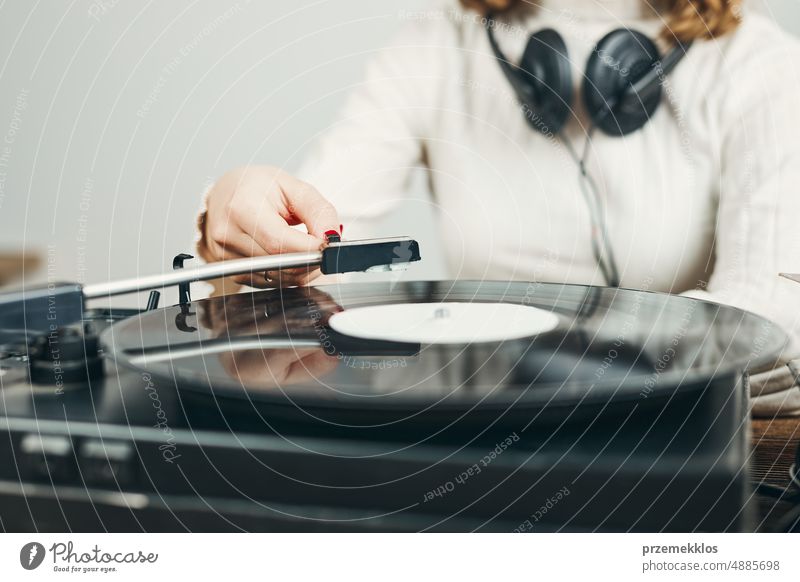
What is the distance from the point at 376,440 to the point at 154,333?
0.74 feet

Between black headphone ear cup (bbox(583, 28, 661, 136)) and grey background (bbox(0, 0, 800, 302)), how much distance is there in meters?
0.16

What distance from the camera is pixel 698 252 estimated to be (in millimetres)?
889

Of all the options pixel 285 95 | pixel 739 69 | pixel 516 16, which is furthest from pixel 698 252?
pixel 285 95

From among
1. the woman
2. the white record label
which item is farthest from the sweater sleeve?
the white record label

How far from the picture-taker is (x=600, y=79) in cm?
88

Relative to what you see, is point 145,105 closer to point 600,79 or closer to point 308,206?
point 308,206

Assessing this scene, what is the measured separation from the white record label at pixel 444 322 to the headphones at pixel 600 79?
0.34 metres

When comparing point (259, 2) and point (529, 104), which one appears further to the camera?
point (529, 104)

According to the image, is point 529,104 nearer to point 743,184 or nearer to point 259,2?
point 743,184

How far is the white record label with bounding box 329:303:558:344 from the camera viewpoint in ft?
1.71

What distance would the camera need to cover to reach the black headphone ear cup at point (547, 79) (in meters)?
0.83

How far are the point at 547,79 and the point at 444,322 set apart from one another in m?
0.44

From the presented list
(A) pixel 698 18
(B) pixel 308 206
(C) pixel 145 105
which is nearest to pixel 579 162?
(A) pixel 698 18

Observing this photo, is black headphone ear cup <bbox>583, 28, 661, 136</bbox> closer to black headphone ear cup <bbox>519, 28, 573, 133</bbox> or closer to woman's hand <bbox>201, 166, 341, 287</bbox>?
black headphone ear cup <bbox>519, 28, 573, 133</bbox>
